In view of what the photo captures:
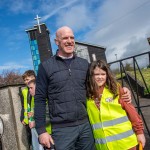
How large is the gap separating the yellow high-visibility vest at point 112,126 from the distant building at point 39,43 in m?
15.2

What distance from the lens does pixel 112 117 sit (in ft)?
9.14

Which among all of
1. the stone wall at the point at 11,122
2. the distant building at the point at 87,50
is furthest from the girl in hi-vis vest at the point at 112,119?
the distant building at the point at 87,50

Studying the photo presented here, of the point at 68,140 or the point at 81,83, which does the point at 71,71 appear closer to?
the point at 81,83

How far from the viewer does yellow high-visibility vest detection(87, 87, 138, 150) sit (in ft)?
9.04

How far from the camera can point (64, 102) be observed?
9.18 ft

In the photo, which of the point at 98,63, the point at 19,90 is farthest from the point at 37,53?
the point at 98,63

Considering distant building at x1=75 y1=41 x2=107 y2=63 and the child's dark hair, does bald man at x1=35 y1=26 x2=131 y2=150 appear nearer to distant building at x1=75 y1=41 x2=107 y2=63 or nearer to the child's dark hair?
the child's dark hair

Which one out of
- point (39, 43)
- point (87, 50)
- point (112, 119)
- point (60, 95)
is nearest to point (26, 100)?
point (60, 95)

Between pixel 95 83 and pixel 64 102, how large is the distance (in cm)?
37

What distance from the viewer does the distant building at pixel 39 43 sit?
18203 millimetres

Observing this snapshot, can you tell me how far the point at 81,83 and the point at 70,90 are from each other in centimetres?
16

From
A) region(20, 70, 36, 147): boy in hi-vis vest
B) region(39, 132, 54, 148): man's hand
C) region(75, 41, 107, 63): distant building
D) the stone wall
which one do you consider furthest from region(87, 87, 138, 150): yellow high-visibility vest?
region(75, 41, 107, 63): distant building

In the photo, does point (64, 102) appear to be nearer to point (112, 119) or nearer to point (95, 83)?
point (95, 83)

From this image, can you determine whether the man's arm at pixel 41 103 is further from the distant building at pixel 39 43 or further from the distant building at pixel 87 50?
the distant building at pixel 87 50
